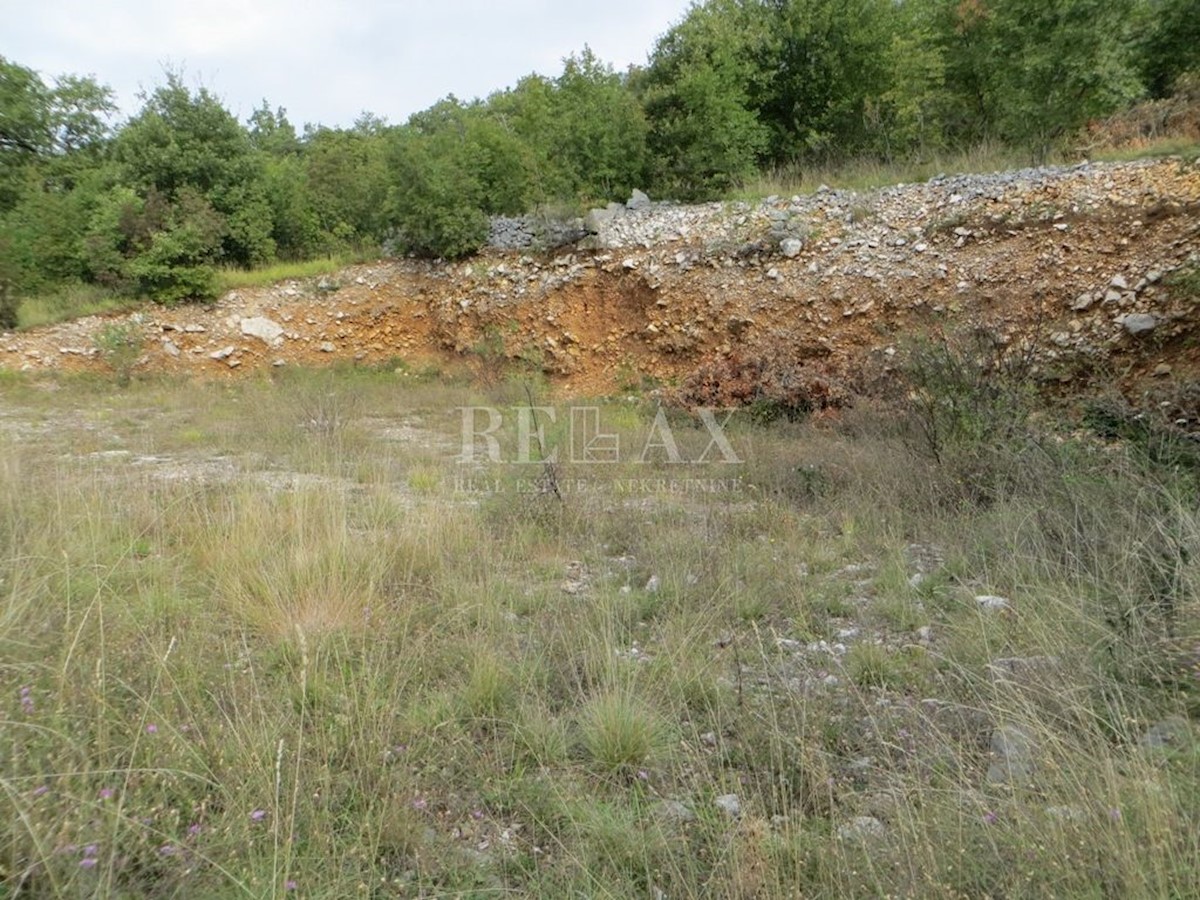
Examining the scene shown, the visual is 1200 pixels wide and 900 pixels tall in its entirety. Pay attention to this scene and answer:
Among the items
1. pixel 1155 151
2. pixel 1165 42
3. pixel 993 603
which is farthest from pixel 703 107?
pixel 993 603

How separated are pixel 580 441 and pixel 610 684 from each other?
4.23 m

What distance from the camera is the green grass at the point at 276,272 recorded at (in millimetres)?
11555

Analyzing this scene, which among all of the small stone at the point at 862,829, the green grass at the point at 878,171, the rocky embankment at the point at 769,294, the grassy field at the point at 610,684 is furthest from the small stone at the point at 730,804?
the green grass at the point at 878,171

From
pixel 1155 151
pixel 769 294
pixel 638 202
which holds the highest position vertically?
pixel 638 202

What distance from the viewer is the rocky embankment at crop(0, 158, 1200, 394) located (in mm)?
5879

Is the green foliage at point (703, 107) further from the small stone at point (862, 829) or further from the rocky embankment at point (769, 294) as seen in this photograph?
the small stone at point (862, 829)

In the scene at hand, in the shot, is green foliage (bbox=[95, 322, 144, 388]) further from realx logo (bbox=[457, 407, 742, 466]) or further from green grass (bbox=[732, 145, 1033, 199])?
green grass (bbox=[732, 145, 1033, 199])

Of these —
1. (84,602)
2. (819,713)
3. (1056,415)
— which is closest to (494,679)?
(819,713)

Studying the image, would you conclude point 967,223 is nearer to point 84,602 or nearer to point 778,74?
point 778,74

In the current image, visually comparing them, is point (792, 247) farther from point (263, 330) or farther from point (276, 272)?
point (276, 272)

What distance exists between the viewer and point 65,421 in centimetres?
729

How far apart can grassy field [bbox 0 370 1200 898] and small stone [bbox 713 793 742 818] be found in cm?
1

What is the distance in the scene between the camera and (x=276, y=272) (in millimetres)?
11875

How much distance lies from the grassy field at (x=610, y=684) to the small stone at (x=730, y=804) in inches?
0.4
